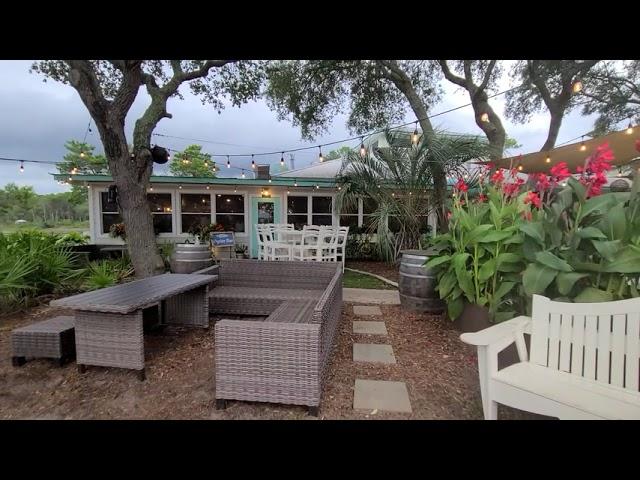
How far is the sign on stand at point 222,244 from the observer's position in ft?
26.9

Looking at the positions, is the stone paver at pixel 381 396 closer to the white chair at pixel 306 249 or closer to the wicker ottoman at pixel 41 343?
the wicker ottoman at pixel 41 343

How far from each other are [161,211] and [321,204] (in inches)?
194

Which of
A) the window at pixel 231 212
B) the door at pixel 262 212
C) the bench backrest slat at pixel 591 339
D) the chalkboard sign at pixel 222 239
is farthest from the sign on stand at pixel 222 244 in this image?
the bench backrest slat at pixel 591 339

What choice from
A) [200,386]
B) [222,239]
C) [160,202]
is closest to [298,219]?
[222,239]

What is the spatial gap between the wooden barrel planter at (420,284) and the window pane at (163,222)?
7.83 m

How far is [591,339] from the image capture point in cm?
164

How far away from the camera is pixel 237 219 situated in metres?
9.59

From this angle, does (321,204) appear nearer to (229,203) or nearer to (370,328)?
(229,203)

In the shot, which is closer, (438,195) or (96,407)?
(96,407)

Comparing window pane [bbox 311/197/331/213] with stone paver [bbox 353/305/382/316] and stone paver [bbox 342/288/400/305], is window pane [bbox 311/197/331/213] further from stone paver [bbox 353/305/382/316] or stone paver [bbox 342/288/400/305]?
stone paver [bbox 353/305/382/316]

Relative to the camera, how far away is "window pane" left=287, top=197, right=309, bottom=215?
9.59m
